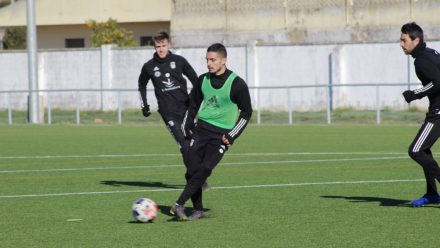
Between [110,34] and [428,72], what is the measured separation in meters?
48.8

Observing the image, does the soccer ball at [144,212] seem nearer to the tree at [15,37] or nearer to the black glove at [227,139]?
the black glove at [227,139]

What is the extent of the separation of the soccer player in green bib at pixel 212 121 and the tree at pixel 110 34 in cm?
4773

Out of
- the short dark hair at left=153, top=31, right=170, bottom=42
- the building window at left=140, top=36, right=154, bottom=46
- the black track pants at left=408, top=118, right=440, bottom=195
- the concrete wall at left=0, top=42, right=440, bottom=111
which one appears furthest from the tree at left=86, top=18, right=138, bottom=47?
the black track pants at left=408, top=118, right=440, bottom=195

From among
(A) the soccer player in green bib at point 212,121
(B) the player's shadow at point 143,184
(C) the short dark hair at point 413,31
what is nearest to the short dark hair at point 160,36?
(B) the player's shadow at point 143,184

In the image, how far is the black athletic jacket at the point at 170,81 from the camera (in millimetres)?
16359

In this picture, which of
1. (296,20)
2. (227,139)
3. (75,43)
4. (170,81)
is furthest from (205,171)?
(75,43)

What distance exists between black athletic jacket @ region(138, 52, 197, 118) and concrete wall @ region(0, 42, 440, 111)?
23516mm

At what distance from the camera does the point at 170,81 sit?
16.4 metres

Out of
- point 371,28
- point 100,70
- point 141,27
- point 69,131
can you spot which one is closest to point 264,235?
point 69,131

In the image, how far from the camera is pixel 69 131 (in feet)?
112

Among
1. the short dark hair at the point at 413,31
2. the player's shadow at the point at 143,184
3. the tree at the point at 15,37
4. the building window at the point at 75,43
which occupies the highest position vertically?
the tree at the point at 15,37

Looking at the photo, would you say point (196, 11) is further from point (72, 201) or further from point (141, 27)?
point (72, 201)

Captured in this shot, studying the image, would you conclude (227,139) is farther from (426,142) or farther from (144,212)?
(426,142)

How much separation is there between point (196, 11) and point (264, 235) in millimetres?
51127
